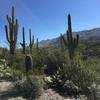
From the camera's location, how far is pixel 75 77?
417 inches

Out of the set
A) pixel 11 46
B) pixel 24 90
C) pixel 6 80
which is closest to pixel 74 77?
pixel 24 90

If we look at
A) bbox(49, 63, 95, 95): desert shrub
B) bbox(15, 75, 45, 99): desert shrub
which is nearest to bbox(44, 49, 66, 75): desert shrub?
bbox(49, 63, 95, 95): desert shrub

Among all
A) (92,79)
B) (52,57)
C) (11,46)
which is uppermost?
(11,46)

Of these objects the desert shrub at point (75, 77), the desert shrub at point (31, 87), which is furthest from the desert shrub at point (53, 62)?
the desert shrub at point (31, 87)

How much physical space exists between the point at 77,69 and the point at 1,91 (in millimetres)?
3551

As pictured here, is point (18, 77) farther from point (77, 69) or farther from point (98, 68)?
point (98, 68)

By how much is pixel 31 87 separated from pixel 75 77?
2104 mm

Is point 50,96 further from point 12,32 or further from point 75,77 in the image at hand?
point 12,32

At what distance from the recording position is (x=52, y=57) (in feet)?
54.3

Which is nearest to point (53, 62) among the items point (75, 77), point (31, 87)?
point (75, 77)

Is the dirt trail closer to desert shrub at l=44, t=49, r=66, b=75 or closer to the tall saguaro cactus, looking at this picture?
desert shrub at l=44, t=49, r=66, b=75

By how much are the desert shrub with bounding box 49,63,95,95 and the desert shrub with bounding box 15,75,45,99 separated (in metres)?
1.04

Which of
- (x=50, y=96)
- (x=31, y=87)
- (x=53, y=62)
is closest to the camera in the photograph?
(x=50, y=96)

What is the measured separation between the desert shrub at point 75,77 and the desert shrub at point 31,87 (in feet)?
3.41
